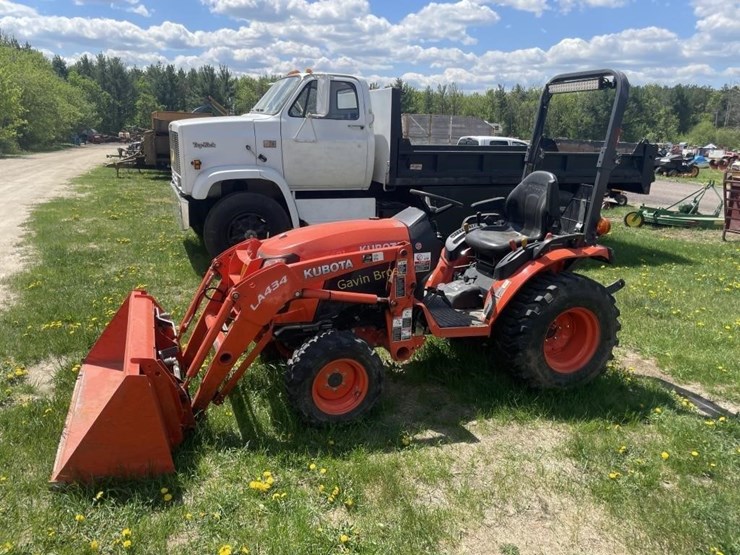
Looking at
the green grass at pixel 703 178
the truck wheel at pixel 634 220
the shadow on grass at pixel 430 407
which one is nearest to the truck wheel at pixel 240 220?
the shadow on grass at pixel 430 407

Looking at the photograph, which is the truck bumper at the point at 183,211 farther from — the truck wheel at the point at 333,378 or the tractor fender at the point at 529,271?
the tractor fender at the point at 529,271

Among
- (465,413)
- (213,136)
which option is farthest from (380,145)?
(465,413)

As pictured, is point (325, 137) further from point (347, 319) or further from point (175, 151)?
point (347, 319)

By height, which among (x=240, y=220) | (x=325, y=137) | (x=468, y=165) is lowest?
(x=240, y=220)

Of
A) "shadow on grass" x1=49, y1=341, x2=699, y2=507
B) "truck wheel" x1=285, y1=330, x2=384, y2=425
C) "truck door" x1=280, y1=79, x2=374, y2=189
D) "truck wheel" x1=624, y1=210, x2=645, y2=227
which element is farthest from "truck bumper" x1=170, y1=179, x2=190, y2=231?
"truck wheel" x1=624, y1=210, x2=645, y2=227

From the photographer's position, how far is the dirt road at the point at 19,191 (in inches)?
333

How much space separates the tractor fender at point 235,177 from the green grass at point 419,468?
2.36 m

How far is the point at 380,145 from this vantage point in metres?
8.16

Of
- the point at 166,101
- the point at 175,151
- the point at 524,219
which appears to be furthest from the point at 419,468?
the point at 166,101

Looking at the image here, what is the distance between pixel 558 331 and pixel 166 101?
73.3m

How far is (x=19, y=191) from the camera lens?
1554 cm

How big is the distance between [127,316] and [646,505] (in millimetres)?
3491

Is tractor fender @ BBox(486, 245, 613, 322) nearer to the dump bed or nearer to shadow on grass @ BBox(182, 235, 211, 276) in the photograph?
the dump bed

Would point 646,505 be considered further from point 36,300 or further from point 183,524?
point 36,300
